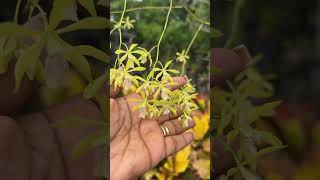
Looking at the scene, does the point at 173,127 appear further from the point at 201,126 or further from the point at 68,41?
the point at 68,41

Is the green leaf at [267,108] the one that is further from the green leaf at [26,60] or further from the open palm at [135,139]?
the green leaf at [26,60]

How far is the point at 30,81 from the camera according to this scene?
73 centimetres

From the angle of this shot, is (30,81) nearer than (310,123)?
Yes

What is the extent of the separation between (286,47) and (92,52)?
12.6 inches

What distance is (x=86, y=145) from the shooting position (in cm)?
74

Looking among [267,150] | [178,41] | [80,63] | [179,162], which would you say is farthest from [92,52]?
[267,150]

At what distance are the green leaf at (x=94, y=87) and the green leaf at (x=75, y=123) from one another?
1.4 inches

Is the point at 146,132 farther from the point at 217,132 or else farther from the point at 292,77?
the point at 292,77

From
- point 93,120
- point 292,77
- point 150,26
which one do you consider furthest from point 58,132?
point 292,77

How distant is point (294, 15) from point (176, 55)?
0.68 ft

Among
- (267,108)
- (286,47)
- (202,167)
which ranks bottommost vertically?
(202,167)

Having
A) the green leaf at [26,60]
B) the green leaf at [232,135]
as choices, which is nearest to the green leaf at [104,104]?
the green leaf at [26,60]

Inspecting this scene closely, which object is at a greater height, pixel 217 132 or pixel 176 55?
pixel 176 55

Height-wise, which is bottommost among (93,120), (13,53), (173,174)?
(173,174)
